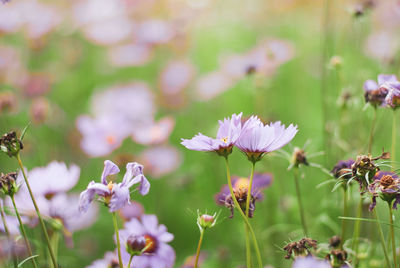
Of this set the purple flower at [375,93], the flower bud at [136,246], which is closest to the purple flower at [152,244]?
the flower bud at [136,246]

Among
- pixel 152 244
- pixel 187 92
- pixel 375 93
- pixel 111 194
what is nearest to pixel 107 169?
pixel 111 194

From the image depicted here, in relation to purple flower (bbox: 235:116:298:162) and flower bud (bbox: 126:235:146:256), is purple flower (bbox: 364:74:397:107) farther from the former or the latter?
flower bud (bbox: 126:235:146:256)

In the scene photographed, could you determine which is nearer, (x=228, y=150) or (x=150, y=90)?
(x=228, y=150)

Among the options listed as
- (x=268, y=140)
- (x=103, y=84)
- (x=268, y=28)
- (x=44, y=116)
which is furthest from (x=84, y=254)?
(x=268, y=28)

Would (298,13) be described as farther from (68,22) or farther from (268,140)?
(268,140)

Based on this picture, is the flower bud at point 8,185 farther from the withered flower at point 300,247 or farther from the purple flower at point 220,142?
the withered flower at point 300,247

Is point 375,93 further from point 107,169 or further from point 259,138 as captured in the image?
point 107,169

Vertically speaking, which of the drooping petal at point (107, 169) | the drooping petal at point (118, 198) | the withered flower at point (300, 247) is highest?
the drooping petal at point (107, 169)

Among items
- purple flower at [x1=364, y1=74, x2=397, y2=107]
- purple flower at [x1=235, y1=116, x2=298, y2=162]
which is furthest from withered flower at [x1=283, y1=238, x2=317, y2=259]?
purple flower at [x1=364, y1=74, x2=397, y2=107]
